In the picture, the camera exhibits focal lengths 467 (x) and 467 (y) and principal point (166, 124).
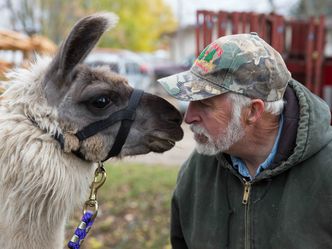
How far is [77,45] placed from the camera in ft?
7.17

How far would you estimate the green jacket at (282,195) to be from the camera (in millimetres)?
1953

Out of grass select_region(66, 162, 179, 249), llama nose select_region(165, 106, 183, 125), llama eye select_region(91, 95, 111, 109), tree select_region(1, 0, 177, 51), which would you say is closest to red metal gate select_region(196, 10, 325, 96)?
grass select_region(66, 162, 179, 249)

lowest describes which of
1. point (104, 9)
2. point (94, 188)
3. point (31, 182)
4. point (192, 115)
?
point (104, 9)

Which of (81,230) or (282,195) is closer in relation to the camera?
(282,195)

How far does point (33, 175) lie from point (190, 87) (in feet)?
2.62

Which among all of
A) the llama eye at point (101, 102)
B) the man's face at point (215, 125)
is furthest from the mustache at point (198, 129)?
the llama eye at point (101, 102)

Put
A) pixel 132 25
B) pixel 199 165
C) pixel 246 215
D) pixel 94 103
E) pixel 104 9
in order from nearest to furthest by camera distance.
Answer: pixel 246 215 → pixel 94 103 → pixel 199 165 → pixel 104 9 → pixel 132 25

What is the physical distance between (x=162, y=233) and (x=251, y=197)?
2576mm

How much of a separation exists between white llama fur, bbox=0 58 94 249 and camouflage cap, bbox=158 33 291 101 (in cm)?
65

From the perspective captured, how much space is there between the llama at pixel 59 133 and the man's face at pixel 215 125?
231 mm

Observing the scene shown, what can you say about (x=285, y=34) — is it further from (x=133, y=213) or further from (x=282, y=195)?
(x=282, y=195)

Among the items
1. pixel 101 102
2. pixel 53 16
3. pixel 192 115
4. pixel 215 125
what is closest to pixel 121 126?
pixel 101 102

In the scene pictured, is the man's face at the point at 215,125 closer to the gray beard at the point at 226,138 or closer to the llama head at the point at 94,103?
the gray beard at the point at 226,138

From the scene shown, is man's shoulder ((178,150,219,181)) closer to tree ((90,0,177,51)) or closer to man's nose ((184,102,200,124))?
man's nose ((184,102,200,124))
